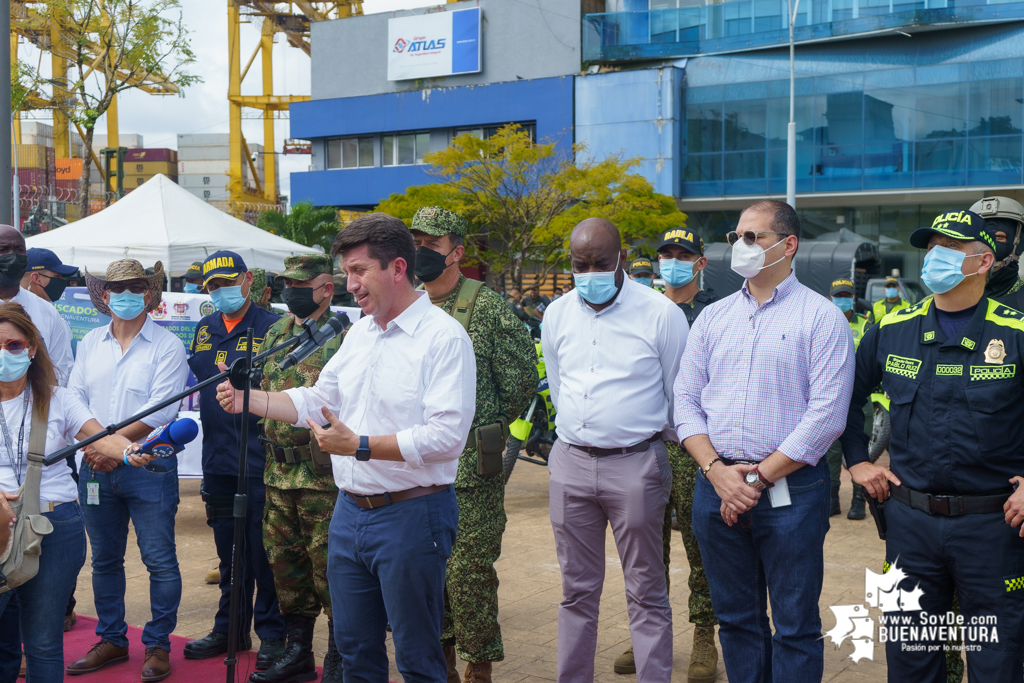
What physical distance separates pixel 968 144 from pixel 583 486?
31083mm

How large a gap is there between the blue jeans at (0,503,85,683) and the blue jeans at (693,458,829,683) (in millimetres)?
2615

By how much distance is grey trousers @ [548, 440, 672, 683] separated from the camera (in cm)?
429

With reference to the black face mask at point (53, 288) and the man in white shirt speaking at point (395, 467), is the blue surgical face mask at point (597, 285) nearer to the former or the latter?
the man in white shirt speaking at point (395, 467)

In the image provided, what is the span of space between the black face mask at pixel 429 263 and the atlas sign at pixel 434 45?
1469 inches

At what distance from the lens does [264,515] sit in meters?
5.04

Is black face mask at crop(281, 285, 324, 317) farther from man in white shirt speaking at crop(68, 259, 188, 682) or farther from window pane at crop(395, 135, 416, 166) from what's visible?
window pane at crop(395, 135, 416, 166)

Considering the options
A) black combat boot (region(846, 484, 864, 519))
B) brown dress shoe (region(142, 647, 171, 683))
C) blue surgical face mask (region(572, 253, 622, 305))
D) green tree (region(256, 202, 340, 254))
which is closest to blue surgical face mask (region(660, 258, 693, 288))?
blue surgical face mask (region(572, 253, 622, 305))

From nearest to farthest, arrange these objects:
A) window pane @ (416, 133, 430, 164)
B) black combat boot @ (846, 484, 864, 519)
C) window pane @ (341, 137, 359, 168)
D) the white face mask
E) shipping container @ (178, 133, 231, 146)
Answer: the white face mask
black combat boot @ (846, 484, 864, 519)
window pane @ (416, 133, 430, 164)
window pane @ (341, 137, 359, 168)
shipping container @ (178, 133, 231, 146)

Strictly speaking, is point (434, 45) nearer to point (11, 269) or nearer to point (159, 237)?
point (159, 237)

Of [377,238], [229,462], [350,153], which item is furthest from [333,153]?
[377,238]

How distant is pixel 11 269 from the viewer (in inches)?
215

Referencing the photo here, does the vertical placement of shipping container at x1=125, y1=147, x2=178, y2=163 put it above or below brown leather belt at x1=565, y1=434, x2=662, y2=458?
above

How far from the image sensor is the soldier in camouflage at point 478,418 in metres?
4.55

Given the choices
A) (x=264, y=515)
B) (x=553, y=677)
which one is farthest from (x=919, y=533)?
(x=264, y=515)
